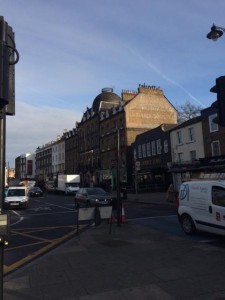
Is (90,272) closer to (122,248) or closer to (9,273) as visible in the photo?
(9,273)

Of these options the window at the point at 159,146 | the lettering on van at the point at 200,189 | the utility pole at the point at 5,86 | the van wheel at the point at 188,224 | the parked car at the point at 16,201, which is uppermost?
the window at the point at 159,146

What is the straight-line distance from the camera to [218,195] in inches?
418

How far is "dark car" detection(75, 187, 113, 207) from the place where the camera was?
21891 millimetres

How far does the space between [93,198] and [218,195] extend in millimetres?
12482

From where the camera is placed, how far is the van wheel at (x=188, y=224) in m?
11.7

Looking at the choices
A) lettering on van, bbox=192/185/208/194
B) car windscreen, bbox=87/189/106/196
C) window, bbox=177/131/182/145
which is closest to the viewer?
lettering on van, bbox=192/185/208/194

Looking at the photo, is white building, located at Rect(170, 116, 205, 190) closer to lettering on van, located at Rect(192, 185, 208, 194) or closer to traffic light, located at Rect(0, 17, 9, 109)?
lettering on van, located at Rect(192, 185, 208, 194)

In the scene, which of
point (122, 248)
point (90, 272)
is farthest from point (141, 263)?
point (122, 248)

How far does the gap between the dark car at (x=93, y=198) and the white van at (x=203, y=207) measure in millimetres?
9716

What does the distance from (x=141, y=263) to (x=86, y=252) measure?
1922 millimetres

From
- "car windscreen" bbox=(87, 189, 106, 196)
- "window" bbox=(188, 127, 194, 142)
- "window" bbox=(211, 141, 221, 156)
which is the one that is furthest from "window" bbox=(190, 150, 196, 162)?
"car windscreen" bbox=(87, 189, 106, 196)

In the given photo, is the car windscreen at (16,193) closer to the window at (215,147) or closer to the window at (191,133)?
the window at (215,147)

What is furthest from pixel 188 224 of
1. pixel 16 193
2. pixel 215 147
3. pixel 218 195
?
pixel 215 147

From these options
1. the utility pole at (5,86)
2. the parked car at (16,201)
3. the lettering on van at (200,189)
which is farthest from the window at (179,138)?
the utility pole at (5,86)
